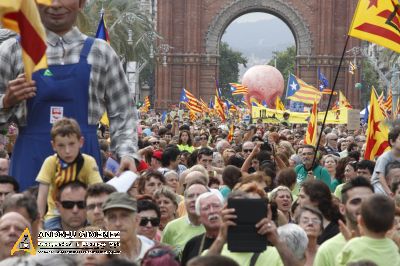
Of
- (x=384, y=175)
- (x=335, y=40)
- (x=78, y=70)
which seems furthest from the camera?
(x=335, y=40)

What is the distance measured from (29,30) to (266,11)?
69.6 m

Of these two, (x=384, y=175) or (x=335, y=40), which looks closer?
(x=384, y=175)

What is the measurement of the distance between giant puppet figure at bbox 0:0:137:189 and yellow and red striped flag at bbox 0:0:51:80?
27 cm

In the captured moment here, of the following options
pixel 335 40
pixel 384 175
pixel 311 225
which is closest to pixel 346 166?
pixel 384 175

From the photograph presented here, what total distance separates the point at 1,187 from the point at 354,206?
10.2 feet

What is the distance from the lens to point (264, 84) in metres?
79.5

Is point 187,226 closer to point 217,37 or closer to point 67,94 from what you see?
point 67,94

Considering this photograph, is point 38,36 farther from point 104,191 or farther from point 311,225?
point 311,225

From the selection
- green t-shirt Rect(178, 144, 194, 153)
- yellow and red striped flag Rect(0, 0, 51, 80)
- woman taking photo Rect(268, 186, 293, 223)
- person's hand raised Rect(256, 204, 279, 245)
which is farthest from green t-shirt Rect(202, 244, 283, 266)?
green t-shirt Rect(178, 144, 194, 153)

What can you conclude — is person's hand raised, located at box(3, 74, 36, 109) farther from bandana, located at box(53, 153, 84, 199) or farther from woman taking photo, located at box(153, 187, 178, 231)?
woman taking photo, located at box(153, 187, 178, 231)

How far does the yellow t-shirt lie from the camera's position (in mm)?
8281

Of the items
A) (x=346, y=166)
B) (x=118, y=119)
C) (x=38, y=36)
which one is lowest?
(x=346, y=166)

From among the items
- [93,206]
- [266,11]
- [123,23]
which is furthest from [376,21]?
[266,11]

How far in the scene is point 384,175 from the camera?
557 inches
